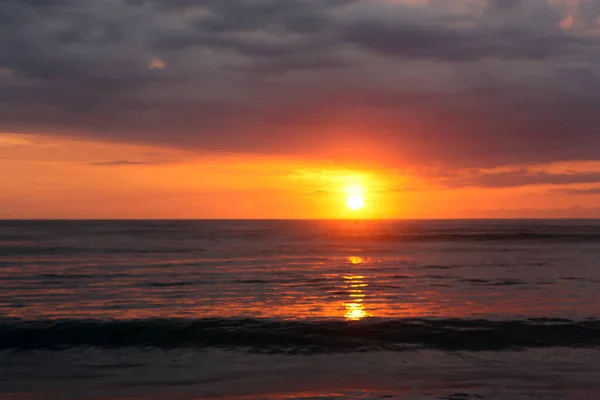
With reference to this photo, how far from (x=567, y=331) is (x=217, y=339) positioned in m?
15.7

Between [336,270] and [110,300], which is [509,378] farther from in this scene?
[336,270]

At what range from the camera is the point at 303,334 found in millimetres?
25672

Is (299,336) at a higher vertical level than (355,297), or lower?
lower

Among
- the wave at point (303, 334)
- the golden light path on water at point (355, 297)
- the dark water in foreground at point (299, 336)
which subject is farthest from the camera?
the golden light path on water at point (355, 297)

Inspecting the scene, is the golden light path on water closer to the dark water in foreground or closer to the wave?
the dark water in foreground

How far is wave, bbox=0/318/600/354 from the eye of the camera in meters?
24.1

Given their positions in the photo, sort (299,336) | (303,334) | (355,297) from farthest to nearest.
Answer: (355,297), (303,334), (299,336)

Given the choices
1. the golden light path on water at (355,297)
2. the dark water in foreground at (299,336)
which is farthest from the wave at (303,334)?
the golden light path on water at (355,297)

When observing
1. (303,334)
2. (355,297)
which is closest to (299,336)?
(303,334)

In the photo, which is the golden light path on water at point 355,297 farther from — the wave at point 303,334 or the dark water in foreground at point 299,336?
the wave at point 303,334

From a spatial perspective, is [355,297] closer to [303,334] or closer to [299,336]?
[303,334]

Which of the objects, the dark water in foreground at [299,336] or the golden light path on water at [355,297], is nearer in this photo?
the dark water in foreground at [299,336]

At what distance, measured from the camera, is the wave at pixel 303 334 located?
24125 mm

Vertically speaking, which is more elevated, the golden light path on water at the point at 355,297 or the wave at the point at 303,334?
the golden light path on water at the point at 355,297
